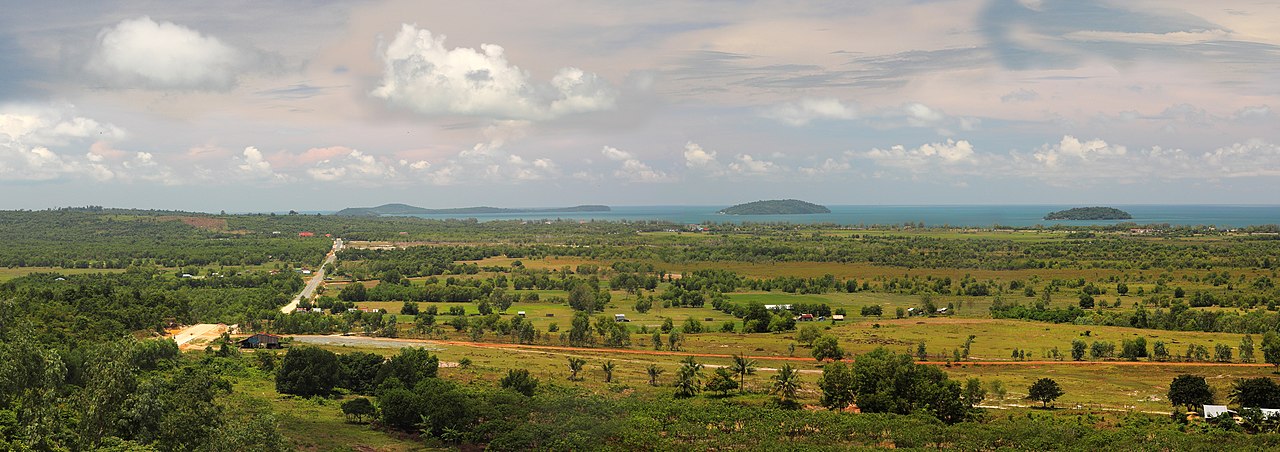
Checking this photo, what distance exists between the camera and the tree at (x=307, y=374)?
211ft

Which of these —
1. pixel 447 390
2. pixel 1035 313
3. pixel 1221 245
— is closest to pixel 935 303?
pixel 1035 313

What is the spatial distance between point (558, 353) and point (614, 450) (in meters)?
38.5

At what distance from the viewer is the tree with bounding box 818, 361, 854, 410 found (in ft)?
196

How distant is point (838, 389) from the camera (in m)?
59.8

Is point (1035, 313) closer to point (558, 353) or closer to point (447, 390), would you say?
point (558, 353)

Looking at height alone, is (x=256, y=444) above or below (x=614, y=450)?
above

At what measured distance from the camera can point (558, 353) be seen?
8600cm

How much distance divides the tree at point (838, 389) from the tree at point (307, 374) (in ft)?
123

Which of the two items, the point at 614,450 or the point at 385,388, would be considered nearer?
the point at 614,450

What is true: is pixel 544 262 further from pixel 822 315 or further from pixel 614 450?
pixel 614 450

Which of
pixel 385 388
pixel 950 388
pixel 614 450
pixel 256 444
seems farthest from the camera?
pixel 385 388

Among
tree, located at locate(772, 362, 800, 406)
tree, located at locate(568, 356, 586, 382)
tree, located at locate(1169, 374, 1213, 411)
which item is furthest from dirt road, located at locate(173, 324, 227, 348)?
tree, located at locate(1169, 374, 1213, 411)

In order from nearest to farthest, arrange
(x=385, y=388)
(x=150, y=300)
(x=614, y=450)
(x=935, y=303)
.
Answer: (x=614, y=450)
(x=385, y=388)
(x=150, y=300)
(x=935, y=303)

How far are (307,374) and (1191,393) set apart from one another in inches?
2507
